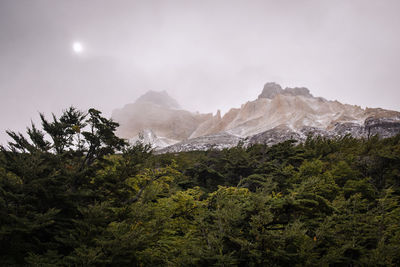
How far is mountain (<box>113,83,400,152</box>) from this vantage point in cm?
4866

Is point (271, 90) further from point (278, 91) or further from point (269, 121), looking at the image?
point (269, 121)

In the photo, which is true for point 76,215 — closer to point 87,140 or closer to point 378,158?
point 87,140

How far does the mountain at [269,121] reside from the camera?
160 ft

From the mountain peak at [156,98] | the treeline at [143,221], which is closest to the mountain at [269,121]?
the treeline at [143,221]

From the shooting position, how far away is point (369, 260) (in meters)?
5.27

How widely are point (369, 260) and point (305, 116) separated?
7101 centimetres

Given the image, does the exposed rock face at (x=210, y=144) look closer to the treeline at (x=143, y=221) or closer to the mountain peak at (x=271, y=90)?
the treeline at (x=143, y=221)

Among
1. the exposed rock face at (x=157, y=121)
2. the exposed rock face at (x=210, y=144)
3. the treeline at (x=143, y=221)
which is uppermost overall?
the exposed rock face at (x=157, y=121)

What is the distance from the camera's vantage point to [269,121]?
76625 mm

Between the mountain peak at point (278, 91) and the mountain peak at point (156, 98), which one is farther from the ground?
the mountain peak at point (156, 98)

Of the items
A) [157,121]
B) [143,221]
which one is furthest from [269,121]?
[157,121]

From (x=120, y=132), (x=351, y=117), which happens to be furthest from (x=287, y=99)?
(x=120, y=132)

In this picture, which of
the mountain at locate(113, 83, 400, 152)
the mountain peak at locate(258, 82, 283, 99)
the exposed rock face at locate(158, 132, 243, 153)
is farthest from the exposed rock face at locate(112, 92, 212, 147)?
the exposed rock face at locate(158, 132, 243, 153)

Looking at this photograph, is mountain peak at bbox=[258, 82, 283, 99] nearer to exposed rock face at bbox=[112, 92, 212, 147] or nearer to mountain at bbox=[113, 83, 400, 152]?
mountain at bbox=[113, 83, 400, 152]
